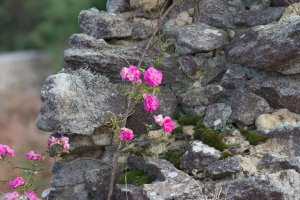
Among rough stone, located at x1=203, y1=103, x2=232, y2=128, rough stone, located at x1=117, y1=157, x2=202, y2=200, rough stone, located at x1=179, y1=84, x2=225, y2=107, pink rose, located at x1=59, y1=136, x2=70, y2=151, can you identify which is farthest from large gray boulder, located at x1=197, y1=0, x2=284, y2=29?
pink rose, located at x1=59, y1=136, x2=70, y2=151

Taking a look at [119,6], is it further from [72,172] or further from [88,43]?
[72,172]

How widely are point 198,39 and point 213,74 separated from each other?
0.20 metres

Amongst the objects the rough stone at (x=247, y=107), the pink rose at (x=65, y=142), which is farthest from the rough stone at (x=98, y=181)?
the rough stone at (x=247, y=107)

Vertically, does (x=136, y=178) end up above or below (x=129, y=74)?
below

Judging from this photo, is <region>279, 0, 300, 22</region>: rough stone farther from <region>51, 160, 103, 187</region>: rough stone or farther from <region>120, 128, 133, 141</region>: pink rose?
<region>51, 160, 103, 187</region>: rough stone

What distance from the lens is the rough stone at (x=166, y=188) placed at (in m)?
2.12

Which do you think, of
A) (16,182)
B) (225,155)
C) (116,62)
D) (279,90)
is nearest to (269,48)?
(279,90)

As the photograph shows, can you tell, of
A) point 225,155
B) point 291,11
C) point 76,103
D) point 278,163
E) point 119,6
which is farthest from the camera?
point 119,6

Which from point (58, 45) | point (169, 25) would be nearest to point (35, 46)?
point (58, 45)

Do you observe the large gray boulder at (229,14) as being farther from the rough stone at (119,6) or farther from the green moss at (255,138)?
the green moss at (255,138)

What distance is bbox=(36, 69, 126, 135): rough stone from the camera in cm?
250

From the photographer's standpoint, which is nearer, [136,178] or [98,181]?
[136,178]

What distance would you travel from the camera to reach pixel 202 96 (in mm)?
2656

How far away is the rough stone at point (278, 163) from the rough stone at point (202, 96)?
1.63ft
